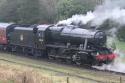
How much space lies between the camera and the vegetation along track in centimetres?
2311

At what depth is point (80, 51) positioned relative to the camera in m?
27.1

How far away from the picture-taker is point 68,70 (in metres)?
26.4

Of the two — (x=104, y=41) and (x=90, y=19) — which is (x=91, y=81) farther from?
(x=90, y=19)

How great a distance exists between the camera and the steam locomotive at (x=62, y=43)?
26.6 metres

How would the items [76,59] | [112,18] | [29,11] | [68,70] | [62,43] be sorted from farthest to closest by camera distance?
[29,11], [112,18], [62,43], [76,59], [68,70]

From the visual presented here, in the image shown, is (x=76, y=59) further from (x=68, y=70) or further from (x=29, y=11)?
(x=29, y=11)

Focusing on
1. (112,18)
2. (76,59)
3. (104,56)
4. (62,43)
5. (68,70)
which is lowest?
(68,70)

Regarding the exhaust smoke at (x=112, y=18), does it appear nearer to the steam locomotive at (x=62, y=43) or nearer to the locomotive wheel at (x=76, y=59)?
the steam locomotive at (x=62, y=43)

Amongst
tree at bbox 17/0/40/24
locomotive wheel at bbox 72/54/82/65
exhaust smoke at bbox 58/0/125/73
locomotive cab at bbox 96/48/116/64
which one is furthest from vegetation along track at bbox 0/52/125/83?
tree at bbox 17/0/40/24

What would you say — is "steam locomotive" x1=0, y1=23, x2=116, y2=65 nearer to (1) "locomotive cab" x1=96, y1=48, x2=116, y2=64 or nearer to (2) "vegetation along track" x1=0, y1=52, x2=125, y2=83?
(1) "locomotive cab" x1=96, y1=48, x2=116, y2=64

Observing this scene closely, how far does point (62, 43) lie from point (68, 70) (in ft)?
11.8

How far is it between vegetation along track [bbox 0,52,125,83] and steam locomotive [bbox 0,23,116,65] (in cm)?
70

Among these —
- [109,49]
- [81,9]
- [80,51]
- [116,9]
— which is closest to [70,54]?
[80,51]

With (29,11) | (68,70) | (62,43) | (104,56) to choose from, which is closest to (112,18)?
(62,43)
